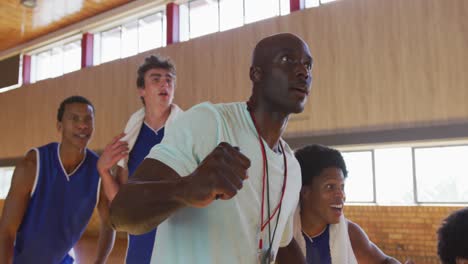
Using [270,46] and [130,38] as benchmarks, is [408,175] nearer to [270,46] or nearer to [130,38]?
[270,46]

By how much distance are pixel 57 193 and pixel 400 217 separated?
630cm

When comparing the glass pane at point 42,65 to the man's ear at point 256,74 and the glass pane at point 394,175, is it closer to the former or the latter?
the glass pane at point 394,175

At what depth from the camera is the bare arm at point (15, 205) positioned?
6.22ft

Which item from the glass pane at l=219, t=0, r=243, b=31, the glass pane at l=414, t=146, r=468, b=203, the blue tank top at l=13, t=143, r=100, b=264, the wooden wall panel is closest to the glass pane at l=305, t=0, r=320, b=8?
the wooden wall panel

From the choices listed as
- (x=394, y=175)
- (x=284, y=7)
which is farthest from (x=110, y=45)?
(x=394, y=175)

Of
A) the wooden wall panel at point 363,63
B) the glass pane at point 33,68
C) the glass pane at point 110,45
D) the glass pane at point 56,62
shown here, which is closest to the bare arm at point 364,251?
the wooden wall panel at point 363,63

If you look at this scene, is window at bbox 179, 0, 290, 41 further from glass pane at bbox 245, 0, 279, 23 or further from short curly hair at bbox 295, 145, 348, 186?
short curly hair at bbox 295, 145, 348, 186

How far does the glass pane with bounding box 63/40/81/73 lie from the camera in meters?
12.6

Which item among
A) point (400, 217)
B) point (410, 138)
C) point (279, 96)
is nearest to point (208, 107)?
point (279, 96)

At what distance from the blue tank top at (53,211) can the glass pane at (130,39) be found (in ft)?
30.8

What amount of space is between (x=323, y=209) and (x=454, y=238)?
49cm

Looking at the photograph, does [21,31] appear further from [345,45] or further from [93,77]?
[345,45]

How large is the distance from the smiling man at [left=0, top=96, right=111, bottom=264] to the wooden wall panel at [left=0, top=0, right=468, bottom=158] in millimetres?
5709

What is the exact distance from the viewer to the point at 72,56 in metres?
12.8
